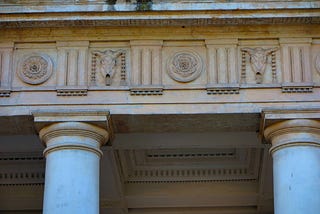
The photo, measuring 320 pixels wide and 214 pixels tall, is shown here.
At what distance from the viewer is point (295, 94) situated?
18.8 metres

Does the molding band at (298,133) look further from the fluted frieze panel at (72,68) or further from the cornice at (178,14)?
the fluted frieze panel at (72,68)

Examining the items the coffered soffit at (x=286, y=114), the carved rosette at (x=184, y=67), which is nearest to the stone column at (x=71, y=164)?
the carved rosette at (x=184, y=67)

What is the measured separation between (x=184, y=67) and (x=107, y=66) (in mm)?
1433

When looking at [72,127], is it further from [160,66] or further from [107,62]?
[160,66]

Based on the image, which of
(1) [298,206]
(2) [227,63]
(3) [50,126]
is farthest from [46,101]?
(1) [298,206]

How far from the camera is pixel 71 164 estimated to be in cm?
1830

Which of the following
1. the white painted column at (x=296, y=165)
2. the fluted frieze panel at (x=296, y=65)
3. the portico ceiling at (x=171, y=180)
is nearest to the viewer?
the white painted column at (x=296, y=165)

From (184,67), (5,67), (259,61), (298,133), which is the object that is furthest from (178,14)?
(5,67)

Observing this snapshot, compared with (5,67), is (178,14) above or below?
A: above

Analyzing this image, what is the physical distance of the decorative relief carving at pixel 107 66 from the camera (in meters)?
19.1

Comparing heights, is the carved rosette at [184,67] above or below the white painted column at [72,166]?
above

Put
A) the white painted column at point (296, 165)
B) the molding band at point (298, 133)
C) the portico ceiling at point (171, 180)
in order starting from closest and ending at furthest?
the white painted column at point (296, 165) < the molding band at point (298, 133) < the portico ceiling at point (171, 180)

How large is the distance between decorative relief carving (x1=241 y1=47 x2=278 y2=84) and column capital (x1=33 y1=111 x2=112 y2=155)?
2.81m

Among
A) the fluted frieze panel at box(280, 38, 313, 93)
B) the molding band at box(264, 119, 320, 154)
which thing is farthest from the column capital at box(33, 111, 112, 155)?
the fluted frieze panel at box(280, 38, 313, 93)
